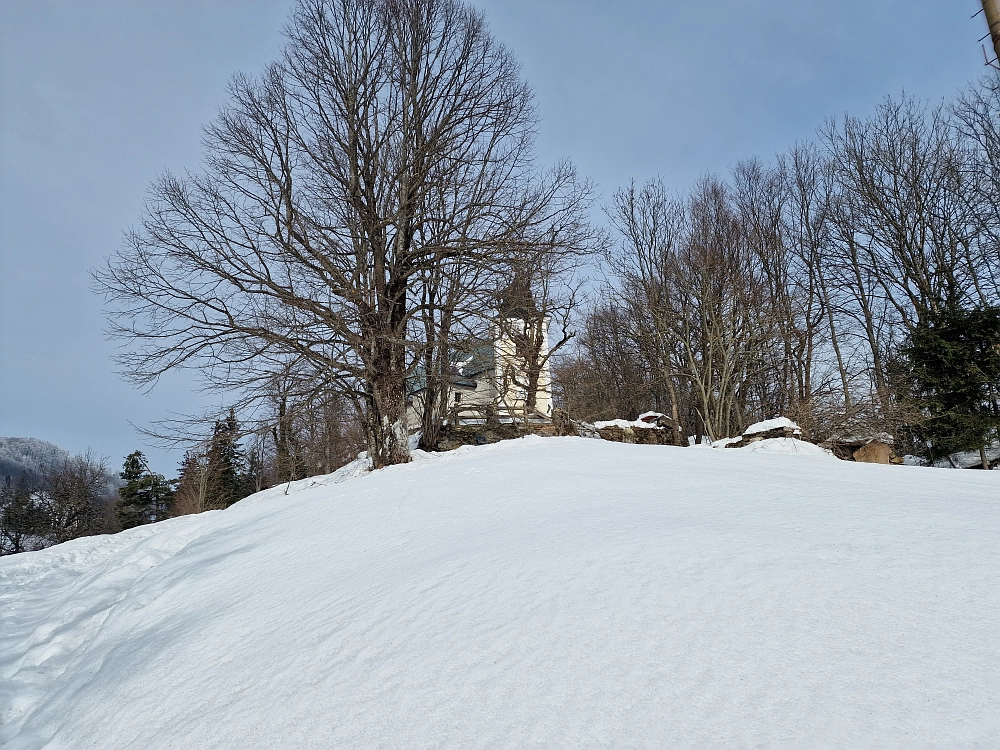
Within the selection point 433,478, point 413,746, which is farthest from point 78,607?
point 413,746

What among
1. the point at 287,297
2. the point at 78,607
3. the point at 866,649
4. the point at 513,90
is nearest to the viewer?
the point at 866,649

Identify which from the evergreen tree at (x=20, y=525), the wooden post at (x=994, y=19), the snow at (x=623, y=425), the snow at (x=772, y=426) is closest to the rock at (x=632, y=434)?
the snow at (x=623, y=425)

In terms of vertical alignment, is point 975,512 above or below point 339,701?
above

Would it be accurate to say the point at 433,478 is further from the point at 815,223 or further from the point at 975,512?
the point at 815,223

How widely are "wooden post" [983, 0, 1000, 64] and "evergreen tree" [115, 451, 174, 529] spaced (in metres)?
33.2

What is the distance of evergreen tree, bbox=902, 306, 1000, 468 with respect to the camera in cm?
1300

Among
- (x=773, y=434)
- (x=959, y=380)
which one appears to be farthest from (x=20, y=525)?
(x=959, y=380)

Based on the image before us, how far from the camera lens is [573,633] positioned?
2.06 meters

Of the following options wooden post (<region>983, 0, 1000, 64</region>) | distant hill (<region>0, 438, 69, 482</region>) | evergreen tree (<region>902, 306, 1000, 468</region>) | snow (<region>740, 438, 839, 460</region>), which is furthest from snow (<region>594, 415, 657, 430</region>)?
distant hill (<region>0, 438, 69, 482</region>)

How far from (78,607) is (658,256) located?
57.6 feet

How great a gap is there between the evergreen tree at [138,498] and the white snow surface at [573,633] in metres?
30.1

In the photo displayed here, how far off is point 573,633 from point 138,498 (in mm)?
37631

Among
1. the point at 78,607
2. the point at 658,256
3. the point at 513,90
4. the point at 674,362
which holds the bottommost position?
the point at 78,607

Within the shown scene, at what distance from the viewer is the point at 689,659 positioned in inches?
70.6
